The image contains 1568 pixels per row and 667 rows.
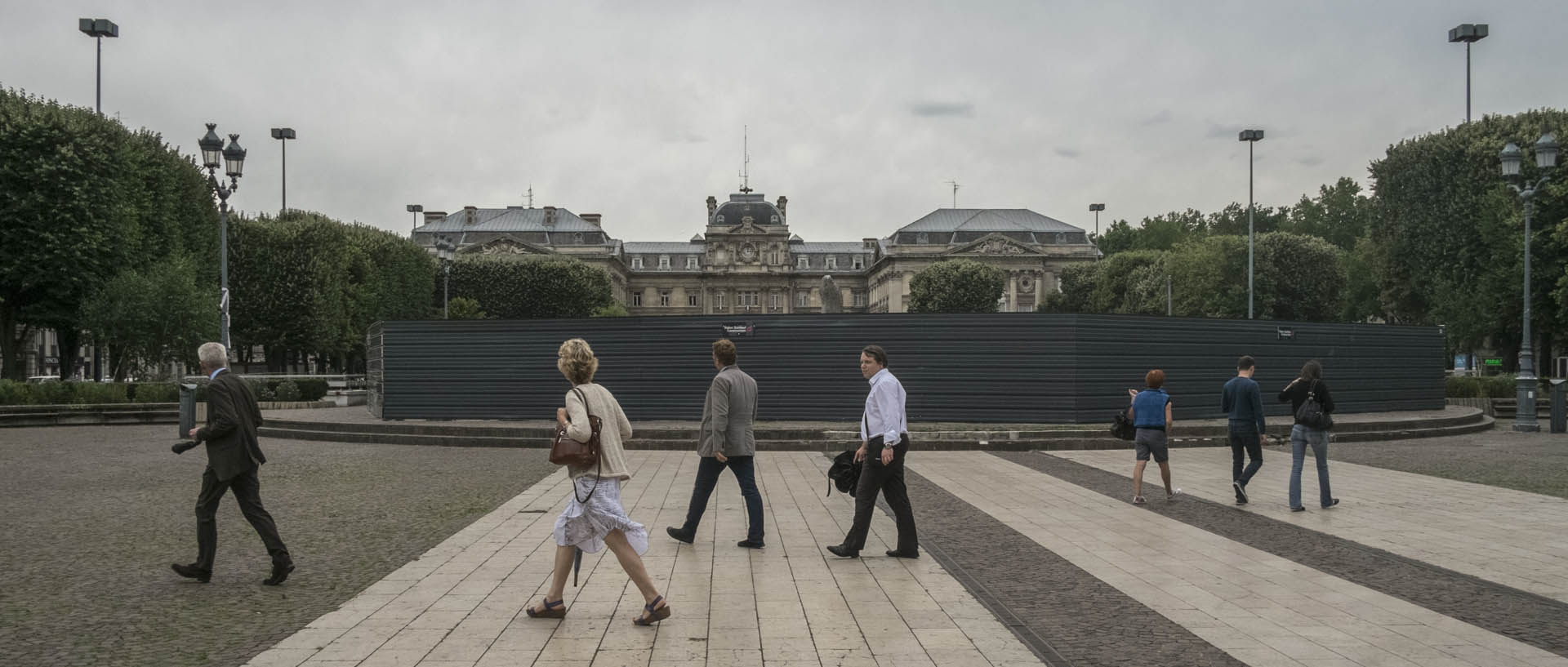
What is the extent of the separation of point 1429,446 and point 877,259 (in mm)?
107075

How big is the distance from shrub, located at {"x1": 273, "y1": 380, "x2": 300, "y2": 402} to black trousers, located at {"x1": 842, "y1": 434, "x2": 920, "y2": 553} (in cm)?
3217

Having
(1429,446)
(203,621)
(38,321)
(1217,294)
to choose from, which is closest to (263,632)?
(203,621)

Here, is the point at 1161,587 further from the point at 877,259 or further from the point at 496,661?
the point at 877,259

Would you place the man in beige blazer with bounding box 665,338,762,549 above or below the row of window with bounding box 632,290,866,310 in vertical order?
below

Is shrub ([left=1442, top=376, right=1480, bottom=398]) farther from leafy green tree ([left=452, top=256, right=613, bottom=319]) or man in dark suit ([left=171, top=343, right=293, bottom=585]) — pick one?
leafy green tree ([left=452, top=256, right=613, bottom=319])

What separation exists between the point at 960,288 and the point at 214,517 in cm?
8825

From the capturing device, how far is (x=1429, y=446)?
2112cm

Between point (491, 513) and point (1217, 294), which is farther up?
point (1217, 294)

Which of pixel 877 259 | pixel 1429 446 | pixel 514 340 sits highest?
pixel 877 259

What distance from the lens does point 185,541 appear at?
991cm

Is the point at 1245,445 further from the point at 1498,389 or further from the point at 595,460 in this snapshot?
the point at 1498,389

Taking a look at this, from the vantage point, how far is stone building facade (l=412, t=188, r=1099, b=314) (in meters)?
119

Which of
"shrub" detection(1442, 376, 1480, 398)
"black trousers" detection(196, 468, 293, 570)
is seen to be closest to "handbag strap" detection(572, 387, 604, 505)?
"black trousers" detection(196, 468, 293, 570)

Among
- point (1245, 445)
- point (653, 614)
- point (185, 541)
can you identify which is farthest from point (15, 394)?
point (1245, 445)
